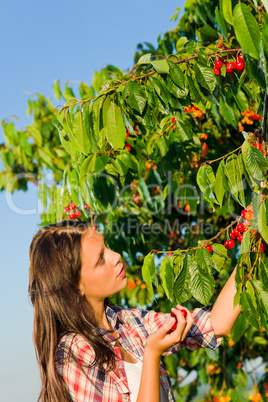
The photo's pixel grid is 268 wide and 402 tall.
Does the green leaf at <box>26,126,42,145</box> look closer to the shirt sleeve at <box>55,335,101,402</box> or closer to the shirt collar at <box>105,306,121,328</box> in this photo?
the shirt collar at <box>105,306,121,328</box>

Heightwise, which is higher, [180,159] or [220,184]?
[180,159]

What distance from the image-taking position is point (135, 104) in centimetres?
186

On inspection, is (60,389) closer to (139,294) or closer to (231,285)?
(231,285)

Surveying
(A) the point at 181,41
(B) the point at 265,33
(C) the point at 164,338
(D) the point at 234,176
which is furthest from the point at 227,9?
(A) the point at 181,41

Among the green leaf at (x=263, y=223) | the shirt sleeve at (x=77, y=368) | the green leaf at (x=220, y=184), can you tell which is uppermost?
the green leaf at (x=220, y=184)

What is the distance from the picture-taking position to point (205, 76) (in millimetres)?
1891

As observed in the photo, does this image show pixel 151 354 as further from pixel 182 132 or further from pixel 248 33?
pixel 182 132

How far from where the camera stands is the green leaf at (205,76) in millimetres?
1884

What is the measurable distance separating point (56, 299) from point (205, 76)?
95 cm

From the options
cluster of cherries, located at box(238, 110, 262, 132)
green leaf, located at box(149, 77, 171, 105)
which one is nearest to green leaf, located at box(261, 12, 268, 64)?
green leaf, located at box(149, 77, 171, 105)

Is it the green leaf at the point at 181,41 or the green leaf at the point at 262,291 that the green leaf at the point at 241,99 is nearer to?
the green leaf at the point at 181,41

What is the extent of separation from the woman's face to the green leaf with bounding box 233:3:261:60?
79cm

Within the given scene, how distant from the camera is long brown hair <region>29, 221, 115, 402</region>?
1626mm

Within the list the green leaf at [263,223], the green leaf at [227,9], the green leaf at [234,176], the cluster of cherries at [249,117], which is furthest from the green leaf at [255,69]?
the cluster of cherries at [249,117]
